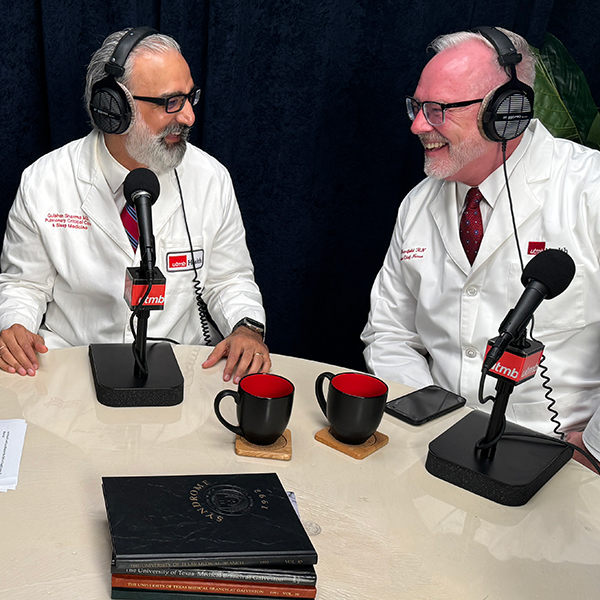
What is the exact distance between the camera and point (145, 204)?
1247mm

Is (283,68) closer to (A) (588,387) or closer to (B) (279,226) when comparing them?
(B) (279,226)

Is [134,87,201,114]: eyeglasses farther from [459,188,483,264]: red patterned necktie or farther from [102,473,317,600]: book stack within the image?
[102,473,317,600]: book stack

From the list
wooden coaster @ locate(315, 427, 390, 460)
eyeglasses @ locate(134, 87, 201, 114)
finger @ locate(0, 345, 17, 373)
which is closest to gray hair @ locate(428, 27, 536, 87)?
eyeglasses @ locate(134, 87, 201, 114)

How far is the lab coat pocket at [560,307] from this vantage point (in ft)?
5.50

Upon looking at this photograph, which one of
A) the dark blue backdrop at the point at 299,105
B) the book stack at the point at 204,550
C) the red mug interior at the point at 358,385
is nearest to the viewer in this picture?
the book stack at the point at 204,550

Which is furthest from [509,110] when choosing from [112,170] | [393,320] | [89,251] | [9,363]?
[9,363]

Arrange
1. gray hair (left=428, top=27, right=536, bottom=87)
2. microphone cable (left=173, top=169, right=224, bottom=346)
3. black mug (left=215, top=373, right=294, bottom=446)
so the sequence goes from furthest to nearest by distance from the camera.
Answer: microphone cable (left=173, top=169, right=224, bottom=346)
gray hair (left=428, top=27, right=536, bottom=87)
black mug (left=215, top=373, right=294, bottom=446)

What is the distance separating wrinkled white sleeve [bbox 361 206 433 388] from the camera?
5.94 feet

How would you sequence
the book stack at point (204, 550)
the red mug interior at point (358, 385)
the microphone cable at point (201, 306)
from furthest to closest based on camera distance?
1. the microphone cable at point (201, 306)
2. the red mug interior at point (358, 385)
3. the book stack at point (204, 550)

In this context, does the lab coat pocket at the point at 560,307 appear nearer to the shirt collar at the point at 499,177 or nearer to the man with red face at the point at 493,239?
the man with red face at the point at 493,239

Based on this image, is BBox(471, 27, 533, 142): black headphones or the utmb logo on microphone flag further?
BBox(471, 27, 533, 142): black headphones

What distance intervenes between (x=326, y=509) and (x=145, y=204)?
0.61 m

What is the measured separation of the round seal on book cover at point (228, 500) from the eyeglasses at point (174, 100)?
1.13 metres

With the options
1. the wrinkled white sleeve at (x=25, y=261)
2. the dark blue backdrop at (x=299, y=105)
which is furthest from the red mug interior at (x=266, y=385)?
the dark blue backdrop at (x=299, y=105)
